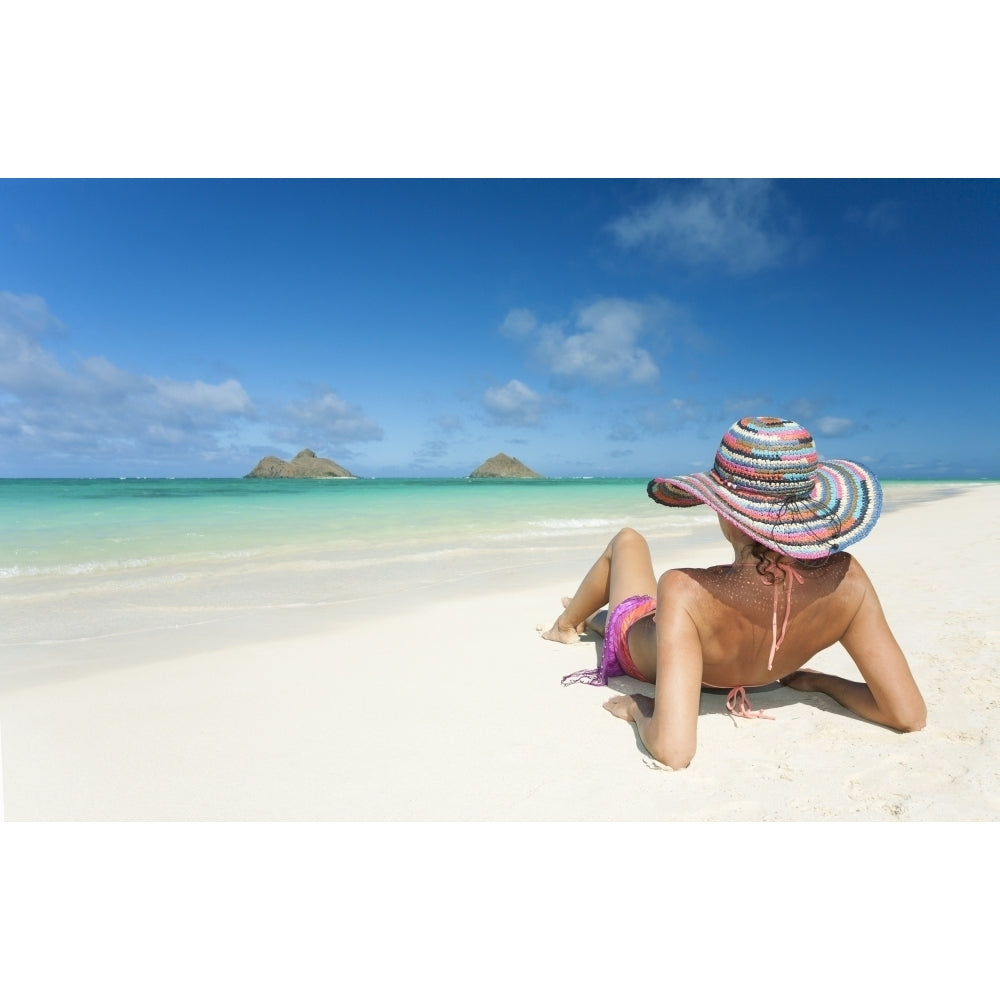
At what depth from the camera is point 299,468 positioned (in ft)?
203

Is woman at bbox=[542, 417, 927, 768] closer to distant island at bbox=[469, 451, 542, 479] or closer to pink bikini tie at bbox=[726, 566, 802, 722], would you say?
pink bikini tie at bbox=[726, 566, 802, 722]

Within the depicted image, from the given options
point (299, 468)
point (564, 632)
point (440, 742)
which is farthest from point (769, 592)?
point (299, 468)

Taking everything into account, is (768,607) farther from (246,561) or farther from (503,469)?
(503,469)

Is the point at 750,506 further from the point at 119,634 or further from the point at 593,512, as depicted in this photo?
the point at 593,512

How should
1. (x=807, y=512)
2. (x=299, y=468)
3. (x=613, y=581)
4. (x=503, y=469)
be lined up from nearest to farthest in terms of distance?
(x=807, y=512), (x=613, y=581), (x=299, y=468), (x=503, y=469)

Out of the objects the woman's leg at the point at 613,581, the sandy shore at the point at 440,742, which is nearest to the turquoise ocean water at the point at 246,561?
the sandy shore at the point at 440,742

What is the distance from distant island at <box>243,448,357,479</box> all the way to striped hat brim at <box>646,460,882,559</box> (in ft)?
200

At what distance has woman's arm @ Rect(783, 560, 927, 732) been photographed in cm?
251

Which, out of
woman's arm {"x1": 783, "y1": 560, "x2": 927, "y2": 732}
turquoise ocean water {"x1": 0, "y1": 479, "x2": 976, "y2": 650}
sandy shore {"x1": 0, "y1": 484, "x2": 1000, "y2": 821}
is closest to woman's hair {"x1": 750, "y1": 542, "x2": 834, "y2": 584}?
woman's arm {"x1": 783, "y1": 560, "x2": 927, "y2": 732}

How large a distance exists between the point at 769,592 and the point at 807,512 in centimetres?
35

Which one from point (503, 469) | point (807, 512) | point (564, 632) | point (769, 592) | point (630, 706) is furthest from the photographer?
point (503, 469)

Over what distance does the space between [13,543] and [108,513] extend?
19.1 ft

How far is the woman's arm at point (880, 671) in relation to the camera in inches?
99.0
